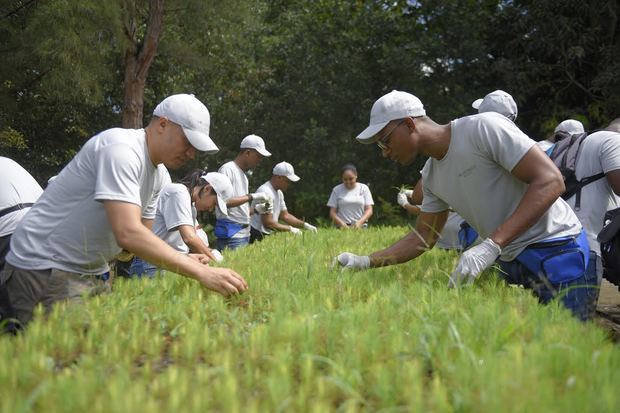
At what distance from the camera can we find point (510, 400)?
1469 mm

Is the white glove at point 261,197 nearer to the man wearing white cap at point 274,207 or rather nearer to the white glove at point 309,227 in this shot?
the man wearing white cap at point 274,207

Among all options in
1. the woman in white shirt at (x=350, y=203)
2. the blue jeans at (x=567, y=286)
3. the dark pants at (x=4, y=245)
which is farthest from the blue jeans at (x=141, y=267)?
the woman in white shirt at (x=350, y=203)

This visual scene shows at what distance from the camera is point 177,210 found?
509 centimetres

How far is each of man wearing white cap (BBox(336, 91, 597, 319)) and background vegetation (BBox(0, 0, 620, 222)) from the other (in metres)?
10.2

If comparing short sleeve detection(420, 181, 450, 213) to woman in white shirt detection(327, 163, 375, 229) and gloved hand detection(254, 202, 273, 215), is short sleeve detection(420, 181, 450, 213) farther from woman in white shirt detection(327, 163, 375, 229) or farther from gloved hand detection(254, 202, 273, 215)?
woman in white shirt detection(327, 163, 375, 229)

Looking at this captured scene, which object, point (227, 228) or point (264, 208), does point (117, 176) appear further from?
point (264, 208)

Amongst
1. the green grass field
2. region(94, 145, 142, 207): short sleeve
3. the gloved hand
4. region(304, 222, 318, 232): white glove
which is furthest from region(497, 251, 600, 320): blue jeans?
region(304, 222, 318, 232): white glove

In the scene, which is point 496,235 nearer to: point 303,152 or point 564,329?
point 564,329

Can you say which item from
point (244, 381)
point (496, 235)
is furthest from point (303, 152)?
point (244, 381)

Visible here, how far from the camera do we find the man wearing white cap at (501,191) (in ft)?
10.1

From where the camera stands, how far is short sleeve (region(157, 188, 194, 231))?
16.6 feet

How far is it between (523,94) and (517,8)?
2952mm

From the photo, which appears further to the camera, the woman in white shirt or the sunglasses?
the woman in white shirt

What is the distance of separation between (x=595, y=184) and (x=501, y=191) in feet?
3.85
